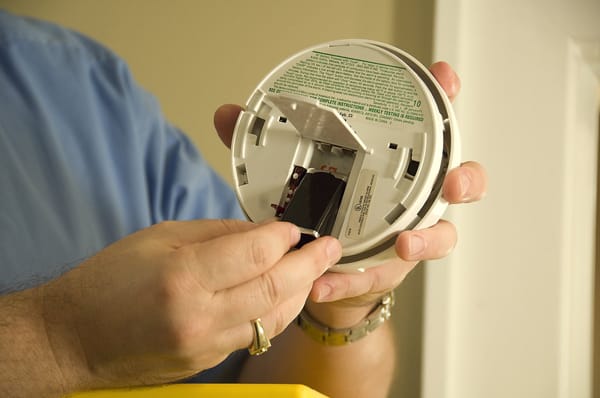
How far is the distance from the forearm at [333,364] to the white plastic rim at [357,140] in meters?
0.21

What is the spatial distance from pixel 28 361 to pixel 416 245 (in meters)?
0.25

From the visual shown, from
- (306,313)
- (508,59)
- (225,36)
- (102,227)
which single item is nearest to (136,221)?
(102,227)

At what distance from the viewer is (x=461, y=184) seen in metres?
0.38

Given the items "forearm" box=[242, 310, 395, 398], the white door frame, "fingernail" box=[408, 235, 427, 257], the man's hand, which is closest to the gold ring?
the man's hand

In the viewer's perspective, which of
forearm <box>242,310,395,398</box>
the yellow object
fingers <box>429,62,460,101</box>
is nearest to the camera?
the yellow object

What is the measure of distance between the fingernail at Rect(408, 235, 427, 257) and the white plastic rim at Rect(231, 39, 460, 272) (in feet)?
0.04

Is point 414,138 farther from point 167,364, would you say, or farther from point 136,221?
point 136,221

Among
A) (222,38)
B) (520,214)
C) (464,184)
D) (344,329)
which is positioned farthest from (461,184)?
(222,38)

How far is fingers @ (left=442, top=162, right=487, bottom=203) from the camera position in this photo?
15.0 inches

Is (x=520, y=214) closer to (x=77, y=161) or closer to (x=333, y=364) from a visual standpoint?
(x=333, y=364)

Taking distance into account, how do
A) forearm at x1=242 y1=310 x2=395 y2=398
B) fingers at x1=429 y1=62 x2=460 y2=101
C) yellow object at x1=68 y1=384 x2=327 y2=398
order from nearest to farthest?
yellow object at x1=68 y1=384 x2=327 y2=398 → fingers at x1=429 y1=62 x2=460 y2=101 → forearm at x1=242 y1=310 x2=395 y2=398

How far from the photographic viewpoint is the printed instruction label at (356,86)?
1.32ft

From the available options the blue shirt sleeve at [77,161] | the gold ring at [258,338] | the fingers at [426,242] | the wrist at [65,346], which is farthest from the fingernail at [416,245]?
the blue shirt sleeve at [77,161]

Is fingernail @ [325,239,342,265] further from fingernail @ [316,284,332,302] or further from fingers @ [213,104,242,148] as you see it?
fingers @ [213,104,242,148]
